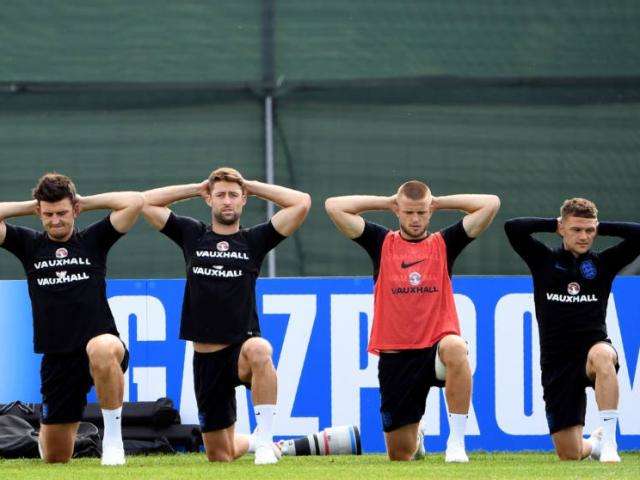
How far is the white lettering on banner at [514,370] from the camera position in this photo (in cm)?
1152

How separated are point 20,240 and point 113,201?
2.10ft

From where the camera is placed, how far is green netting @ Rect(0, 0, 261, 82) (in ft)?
45.3

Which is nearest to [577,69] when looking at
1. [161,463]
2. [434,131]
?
[434,131]

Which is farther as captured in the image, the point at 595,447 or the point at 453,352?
the point at 595,447

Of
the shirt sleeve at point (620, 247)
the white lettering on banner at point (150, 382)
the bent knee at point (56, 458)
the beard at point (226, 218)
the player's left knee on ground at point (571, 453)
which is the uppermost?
the beard at point (226, 218)

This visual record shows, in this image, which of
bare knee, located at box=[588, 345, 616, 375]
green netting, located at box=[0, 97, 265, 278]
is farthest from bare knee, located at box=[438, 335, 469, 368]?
green netting, located at box=[0, 97, 265, 278]

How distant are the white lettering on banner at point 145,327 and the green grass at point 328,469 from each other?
1.44m

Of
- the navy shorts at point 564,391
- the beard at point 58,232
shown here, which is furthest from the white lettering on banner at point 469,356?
the beard at point 58,232

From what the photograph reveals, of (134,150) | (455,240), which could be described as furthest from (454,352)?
(134,150)

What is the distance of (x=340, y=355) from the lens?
11664 millimetres

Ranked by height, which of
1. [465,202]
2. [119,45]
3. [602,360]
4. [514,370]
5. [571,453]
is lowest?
[571,453]

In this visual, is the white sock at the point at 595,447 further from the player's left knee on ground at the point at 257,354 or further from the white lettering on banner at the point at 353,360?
the player's left knee on ground at the point at 257,354

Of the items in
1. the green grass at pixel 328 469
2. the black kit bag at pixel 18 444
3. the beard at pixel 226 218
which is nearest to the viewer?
the green grass at pixel 328 469

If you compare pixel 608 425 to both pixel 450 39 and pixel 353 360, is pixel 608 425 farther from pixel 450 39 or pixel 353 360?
pixel 450 39
